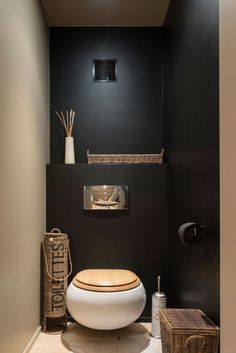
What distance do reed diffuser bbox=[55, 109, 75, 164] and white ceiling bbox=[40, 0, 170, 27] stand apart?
0.76m

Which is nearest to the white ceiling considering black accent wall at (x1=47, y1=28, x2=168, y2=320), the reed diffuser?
black accent wall at (x1=47, y1=28, x2=168, y2=320)

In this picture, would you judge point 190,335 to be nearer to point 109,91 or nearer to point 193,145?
point 193,145

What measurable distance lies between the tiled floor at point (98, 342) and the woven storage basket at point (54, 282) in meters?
0.11

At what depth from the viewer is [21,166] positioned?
1936 millimetres

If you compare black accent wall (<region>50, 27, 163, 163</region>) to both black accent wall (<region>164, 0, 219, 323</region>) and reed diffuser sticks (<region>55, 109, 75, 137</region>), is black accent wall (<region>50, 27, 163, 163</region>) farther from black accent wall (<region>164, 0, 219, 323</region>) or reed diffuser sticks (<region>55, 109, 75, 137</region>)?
black accent wall (<region>164, 0, 219, 323</region>)

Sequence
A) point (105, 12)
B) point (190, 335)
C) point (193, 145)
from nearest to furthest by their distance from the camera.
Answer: point (190, 335) < point (193, 145) < point (105, 12)

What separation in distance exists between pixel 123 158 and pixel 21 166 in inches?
38.5

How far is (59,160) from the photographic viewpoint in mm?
2838

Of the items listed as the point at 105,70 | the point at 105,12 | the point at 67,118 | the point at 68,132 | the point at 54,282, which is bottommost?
the point at 54,282

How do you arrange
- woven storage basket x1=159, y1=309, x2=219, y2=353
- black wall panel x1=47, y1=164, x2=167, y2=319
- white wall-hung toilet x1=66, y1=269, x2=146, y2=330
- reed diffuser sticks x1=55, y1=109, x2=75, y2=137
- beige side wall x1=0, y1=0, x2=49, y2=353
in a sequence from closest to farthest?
woven storage basket x1=159, y1=309, x2=219, y2=353, beige side wall x1=0, y1=0, x2=49, y2=353, white wall-hung toilet x1=66, y1=269, x2=146, y2=330, black wall panel x1=47, y1=164, x2=167, y2=319, reed diffuser sticks x1=55, y1=109, x2=75, y2=137

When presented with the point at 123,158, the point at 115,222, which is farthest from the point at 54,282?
the point at 123,158

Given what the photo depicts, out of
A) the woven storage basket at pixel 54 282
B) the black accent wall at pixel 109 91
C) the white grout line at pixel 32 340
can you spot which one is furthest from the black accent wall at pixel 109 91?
the white grout line at pixel 32 340
